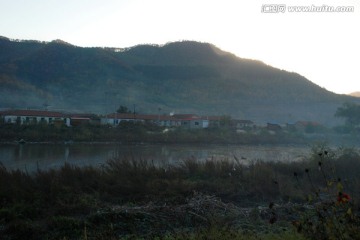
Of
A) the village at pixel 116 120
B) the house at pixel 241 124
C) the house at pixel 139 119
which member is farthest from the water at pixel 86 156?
the house at pixel 241 124

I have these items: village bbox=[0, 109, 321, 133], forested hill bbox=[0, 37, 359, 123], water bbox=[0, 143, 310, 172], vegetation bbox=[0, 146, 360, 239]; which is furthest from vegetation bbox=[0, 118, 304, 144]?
forested hill bbox=[0, 37, 359, 123]

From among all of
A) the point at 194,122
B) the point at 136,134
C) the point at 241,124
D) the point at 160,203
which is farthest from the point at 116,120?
the point at 160,203

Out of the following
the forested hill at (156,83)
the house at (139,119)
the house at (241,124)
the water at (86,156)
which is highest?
the forested hill at (156,83)

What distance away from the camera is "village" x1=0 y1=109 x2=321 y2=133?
185 ft

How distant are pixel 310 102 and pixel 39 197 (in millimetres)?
118367

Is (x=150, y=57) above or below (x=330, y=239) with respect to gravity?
above

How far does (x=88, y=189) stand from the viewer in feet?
43.8

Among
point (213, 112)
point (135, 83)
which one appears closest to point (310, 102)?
point (213, 112)

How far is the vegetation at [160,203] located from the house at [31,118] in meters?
41.8

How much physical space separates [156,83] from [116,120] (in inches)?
2749

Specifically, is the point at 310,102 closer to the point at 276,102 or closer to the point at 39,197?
the point at 276,102

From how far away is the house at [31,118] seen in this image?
5481cm

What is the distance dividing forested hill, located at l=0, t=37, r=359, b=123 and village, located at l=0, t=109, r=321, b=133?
98.8 ft

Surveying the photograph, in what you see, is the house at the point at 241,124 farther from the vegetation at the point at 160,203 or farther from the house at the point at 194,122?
the vegetation at the point at 160,203
